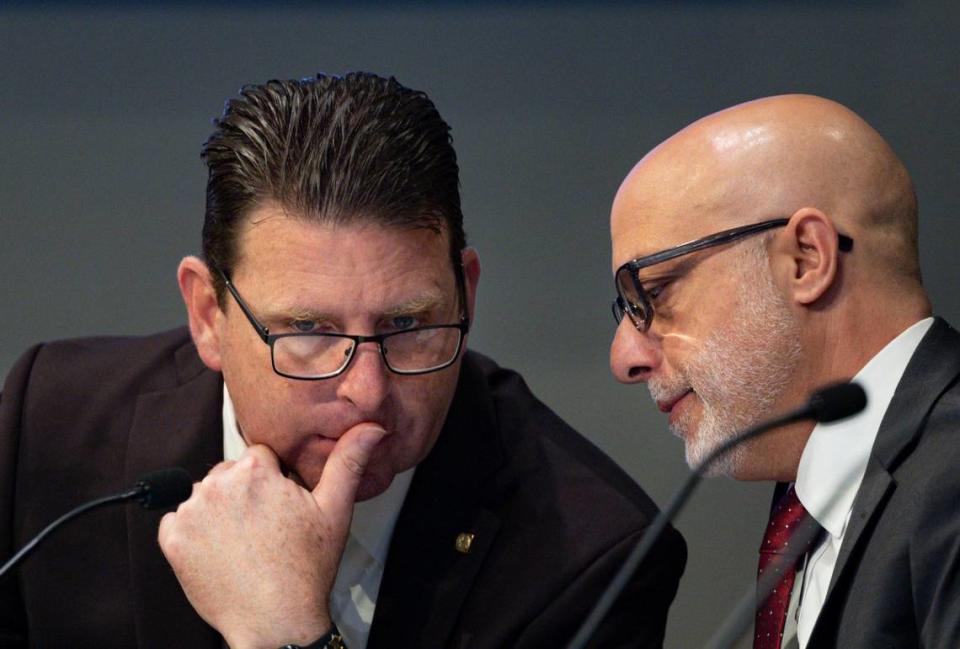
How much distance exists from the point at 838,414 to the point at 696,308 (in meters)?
0.55

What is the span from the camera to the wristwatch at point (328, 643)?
6.58ft

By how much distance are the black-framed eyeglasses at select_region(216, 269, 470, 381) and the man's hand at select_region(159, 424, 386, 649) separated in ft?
0.34

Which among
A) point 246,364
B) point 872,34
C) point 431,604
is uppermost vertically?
point 872,34

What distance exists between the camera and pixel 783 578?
209cm

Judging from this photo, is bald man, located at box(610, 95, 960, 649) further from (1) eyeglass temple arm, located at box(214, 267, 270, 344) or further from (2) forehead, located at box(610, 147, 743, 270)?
(1) eyeglass temple arm, located at box(214, 267, 270, 344)

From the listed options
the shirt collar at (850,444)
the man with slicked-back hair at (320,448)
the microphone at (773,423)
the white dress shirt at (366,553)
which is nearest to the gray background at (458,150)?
the man with slicked-back hair at (320,448)

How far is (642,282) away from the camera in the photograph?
2211mm

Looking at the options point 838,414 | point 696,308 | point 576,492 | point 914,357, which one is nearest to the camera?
point 838,414

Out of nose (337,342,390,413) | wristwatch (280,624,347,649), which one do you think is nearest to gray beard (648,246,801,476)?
nose (337,342,390,413)

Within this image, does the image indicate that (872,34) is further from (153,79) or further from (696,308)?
(153,79)

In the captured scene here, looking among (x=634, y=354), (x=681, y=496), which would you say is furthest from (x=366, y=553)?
(x=681, y=496)

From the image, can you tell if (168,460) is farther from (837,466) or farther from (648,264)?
(837,466)

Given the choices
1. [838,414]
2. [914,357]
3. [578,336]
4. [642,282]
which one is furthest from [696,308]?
[578,336]

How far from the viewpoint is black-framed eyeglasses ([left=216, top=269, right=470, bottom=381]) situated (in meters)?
2.10
